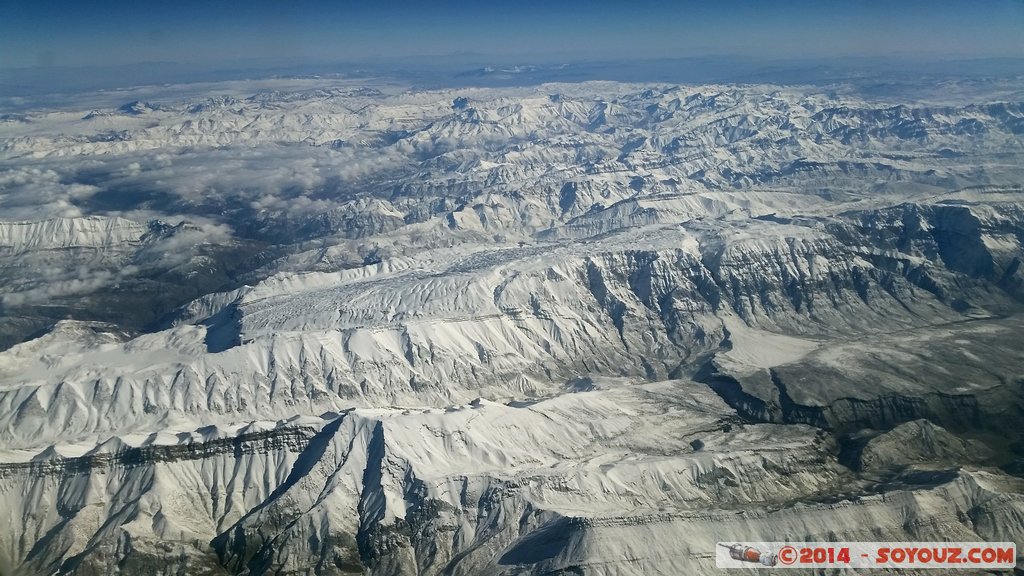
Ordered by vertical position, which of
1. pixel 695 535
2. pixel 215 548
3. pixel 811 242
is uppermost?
pixel 811 242

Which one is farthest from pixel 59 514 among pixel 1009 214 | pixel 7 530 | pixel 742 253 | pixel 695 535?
pixel 1009 214

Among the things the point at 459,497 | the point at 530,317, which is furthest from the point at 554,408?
the point at 530,317

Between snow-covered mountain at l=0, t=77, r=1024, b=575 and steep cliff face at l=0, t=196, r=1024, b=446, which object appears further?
steep cliff face at l=0, t=196, r=1024, b=446

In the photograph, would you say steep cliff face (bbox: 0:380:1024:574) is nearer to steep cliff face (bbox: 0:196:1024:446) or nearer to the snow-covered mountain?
the snow-covered mountain

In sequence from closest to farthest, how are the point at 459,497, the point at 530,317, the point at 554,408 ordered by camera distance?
the point at 459,497, the point at 554,408, the point at 530,317

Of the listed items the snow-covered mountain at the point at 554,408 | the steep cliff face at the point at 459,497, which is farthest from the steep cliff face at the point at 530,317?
the steep cliff face at the point at 459,497

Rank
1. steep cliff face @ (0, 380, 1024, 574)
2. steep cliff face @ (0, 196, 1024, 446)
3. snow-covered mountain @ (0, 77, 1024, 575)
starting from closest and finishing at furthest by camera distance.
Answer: steep cliff face @ (0, 380, 1024, 574) → snow-covered mountain @ (0, 77, 1024, 575) → steep cliff face @ (0, 196, 1024, 446)

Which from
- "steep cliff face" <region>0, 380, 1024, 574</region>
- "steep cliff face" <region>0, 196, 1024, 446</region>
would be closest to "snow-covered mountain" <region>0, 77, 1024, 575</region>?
"steep cliff face" <region>0, 380, 1024, 574</region>

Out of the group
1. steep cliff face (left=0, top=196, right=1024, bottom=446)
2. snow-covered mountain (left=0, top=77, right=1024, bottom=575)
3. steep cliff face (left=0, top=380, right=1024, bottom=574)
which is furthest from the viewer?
steep cliff face (left=0, top=196, right=1024, bottom=446)

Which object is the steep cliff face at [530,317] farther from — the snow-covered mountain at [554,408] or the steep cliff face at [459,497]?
the steep cliff face at [459,497]

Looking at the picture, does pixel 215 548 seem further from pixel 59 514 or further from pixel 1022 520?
pixel 1022 520

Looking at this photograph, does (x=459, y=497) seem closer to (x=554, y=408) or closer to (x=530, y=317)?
(x=554, y=408)
